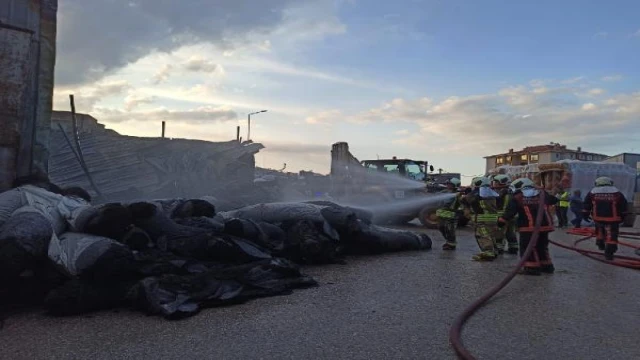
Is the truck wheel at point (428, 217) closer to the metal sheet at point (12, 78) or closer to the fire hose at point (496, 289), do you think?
the fire hose at point (496, 289)

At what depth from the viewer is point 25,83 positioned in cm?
690

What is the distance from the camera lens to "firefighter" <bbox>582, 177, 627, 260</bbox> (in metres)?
8.16

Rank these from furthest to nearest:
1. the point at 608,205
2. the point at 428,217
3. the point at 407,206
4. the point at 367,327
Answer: the point at 407,206 → the point at 428,217 → the point at 608,205 → the point at 367,327

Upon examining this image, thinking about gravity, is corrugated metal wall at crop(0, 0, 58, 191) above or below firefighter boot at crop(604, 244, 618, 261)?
above

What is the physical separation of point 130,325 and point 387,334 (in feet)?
6.76

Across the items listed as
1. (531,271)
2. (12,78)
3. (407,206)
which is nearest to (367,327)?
(531,271)

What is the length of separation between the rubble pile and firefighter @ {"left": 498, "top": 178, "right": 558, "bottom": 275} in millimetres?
2934

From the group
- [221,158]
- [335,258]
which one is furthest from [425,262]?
Answer: [221,158]

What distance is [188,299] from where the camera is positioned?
4.37 meters

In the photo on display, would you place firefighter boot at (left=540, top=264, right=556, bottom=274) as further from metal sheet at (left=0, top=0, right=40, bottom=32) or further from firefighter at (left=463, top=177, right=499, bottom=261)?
metal sheet at (left=0, top=0, right=40, bottom=32)

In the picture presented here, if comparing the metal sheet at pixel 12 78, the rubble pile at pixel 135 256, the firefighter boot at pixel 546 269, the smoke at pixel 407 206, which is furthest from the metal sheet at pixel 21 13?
the smoke at pixel 407 206

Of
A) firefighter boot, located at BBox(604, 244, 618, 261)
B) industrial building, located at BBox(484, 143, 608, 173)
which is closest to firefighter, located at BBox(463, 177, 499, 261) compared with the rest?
firefighter boot, located at BBox(604, 244, 618, 261)

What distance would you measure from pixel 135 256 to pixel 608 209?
305 inches

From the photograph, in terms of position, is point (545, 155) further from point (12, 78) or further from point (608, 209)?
point (12, 78)
